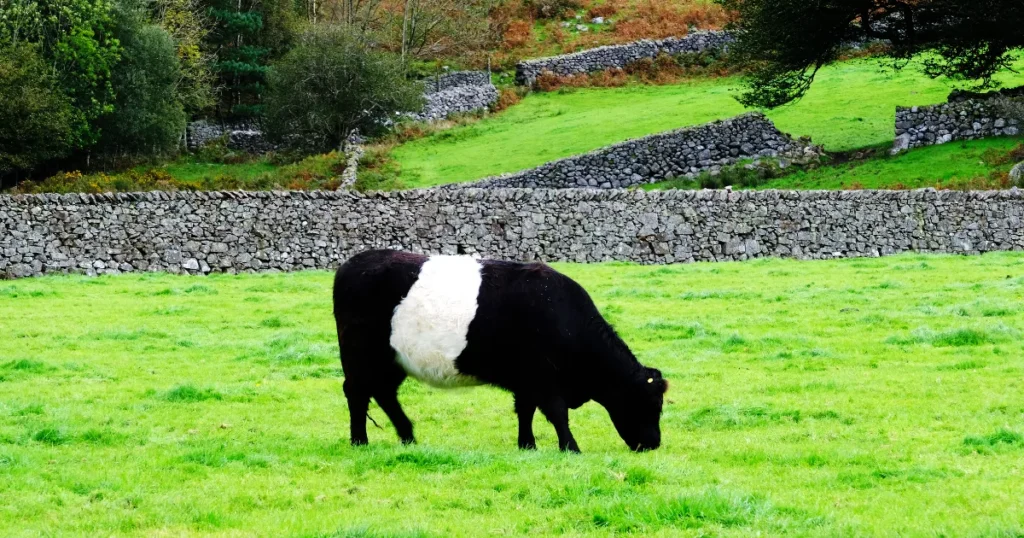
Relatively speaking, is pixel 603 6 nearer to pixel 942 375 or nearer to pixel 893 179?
pixel 893 179

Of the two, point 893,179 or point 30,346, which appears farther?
point 893,179

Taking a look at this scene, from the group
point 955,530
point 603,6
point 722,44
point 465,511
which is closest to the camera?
point 955,530

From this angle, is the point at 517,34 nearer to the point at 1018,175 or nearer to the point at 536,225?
the point at 536,225

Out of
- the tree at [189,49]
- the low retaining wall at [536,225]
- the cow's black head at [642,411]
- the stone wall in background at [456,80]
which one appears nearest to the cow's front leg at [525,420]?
the cow's black head at [642,411]

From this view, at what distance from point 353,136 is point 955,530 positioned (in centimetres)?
4346

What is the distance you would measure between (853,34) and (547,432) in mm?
32302

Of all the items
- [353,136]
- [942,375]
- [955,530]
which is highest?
[955,530]

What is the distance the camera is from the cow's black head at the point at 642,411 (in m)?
9.98

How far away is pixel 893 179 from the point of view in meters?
33.2

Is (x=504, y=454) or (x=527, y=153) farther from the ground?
(x=504, y=454)

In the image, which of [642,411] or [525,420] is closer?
[525,420]

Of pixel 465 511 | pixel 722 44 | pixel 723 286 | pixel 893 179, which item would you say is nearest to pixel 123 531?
pixel 465 511

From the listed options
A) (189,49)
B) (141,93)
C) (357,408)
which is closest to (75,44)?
(141,93)

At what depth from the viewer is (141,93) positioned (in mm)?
48344
